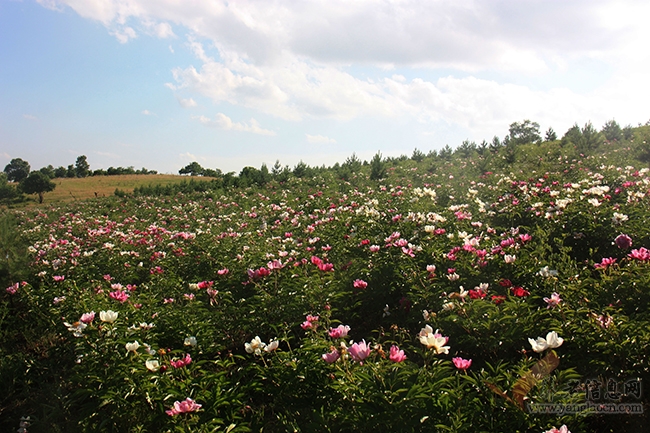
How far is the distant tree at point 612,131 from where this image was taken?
14.3 metres

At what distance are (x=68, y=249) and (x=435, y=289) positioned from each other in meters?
5.69

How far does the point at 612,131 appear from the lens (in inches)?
577

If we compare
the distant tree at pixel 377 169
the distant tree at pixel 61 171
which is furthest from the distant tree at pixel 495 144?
the distant tree at pixel 61 171

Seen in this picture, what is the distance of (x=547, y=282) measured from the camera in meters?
2.85

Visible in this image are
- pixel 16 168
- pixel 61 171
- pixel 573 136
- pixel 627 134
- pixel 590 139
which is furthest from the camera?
pixel 16 168

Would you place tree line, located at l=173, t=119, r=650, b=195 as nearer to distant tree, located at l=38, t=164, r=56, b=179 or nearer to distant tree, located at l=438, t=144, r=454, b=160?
distant tree, located at l=438, t=144, r=454, b=160

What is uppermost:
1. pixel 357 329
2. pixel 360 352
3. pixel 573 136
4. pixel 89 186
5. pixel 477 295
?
pixel 573 136

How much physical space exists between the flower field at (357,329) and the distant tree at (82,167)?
67825mm

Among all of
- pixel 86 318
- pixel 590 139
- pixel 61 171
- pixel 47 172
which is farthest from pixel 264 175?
pixel 61 171

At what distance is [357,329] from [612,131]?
15894 mm

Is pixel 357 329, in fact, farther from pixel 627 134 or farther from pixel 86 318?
pixel 627 134

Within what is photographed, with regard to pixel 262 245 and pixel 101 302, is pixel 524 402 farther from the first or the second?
pixel 262 245

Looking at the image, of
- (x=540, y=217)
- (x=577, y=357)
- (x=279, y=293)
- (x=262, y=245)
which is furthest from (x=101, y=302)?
(x=540, y=217)

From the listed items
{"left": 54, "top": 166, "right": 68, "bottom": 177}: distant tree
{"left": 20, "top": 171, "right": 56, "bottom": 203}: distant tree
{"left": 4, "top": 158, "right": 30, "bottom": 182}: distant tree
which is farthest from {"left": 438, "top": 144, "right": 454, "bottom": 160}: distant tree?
{"left": 4, "top": 158, "right": 30, "bottom": 182}: distant tree
